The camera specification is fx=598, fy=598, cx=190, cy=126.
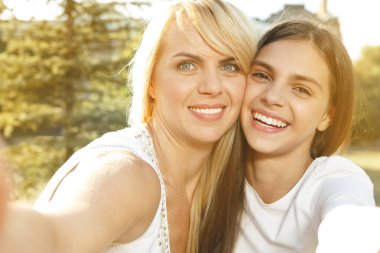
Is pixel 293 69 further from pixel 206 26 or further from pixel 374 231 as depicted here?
pixel 374 231

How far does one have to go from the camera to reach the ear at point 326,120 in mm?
2969

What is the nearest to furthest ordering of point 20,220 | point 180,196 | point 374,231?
point 20,220 → point 374,231 → point 180,196

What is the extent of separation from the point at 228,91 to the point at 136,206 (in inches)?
36.6

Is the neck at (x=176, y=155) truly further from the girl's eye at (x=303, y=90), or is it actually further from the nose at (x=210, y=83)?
the girl's eye at (x=303, y=90)

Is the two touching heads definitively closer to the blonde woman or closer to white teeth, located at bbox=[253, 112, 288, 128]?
the blonde woman

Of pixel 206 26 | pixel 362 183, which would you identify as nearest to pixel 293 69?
pixel 206 26

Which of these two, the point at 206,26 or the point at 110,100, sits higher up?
the point at 206,26

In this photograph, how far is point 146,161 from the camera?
238 centimetres

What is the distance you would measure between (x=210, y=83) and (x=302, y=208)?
0.70 m

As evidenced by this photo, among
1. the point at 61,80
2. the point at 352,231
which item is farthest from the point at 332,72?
the point at 61,80

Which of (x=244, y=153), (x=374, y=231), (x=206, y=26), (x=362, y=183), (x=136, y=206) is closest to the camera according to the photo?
(x=374, y=231)

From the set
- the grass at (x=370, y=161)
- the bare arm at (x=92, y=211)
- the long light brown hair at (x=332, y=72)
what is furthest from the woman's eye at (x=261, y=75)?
the grass at (x=370, y=161)

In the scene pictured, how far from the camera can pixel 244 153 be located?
3.16m

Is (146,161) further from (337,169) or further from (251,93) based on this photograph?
(337,169)
